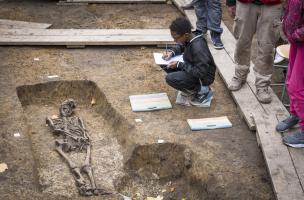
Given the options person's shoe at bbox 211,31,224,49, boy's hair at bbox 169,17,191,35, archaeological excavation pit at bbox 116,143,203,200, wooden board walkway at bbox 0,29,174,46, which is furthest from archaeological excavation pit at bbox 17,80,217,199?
person's shoe at bbox 211,31,224,49

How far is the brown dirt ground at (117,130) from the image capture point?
17.2 ft

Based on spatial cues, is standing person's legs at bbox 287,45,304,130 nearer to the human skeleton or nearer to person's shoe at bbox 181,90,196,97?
person's shoe at bbox 181,90,196,97

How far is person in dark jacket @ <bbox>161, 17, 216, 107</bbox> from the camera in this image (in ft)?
20.3

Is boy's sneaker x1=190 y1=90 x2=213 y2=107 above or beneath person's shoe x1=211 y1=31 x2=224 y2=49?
above

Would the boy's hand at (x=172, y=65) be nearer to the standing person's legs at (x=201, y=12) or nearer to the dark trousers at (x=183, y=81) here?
the dark trousers at (x=183, y=81)

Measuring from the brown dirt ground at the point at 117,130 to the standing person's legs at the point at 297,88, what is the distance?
445 mm

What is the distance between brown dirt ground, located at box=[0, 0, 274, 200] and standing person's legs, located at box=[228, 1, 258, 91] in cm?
34

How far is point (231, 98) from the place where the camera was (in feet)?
23.0

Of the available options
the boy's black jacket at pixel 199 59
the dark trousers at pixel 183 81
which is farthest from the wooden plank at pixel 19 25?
the boy's black jacket at pixel 199 59

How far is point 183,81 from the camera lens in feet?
21.5

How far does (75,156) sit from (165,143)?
1183 mm

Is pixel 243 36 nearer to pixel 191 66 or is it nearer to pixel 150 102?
pixel 191 66

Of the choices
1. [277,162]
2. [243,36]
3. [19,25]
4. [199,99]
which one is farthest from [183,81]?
[19,25]

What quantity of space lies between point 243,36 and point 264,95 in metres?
0.84
